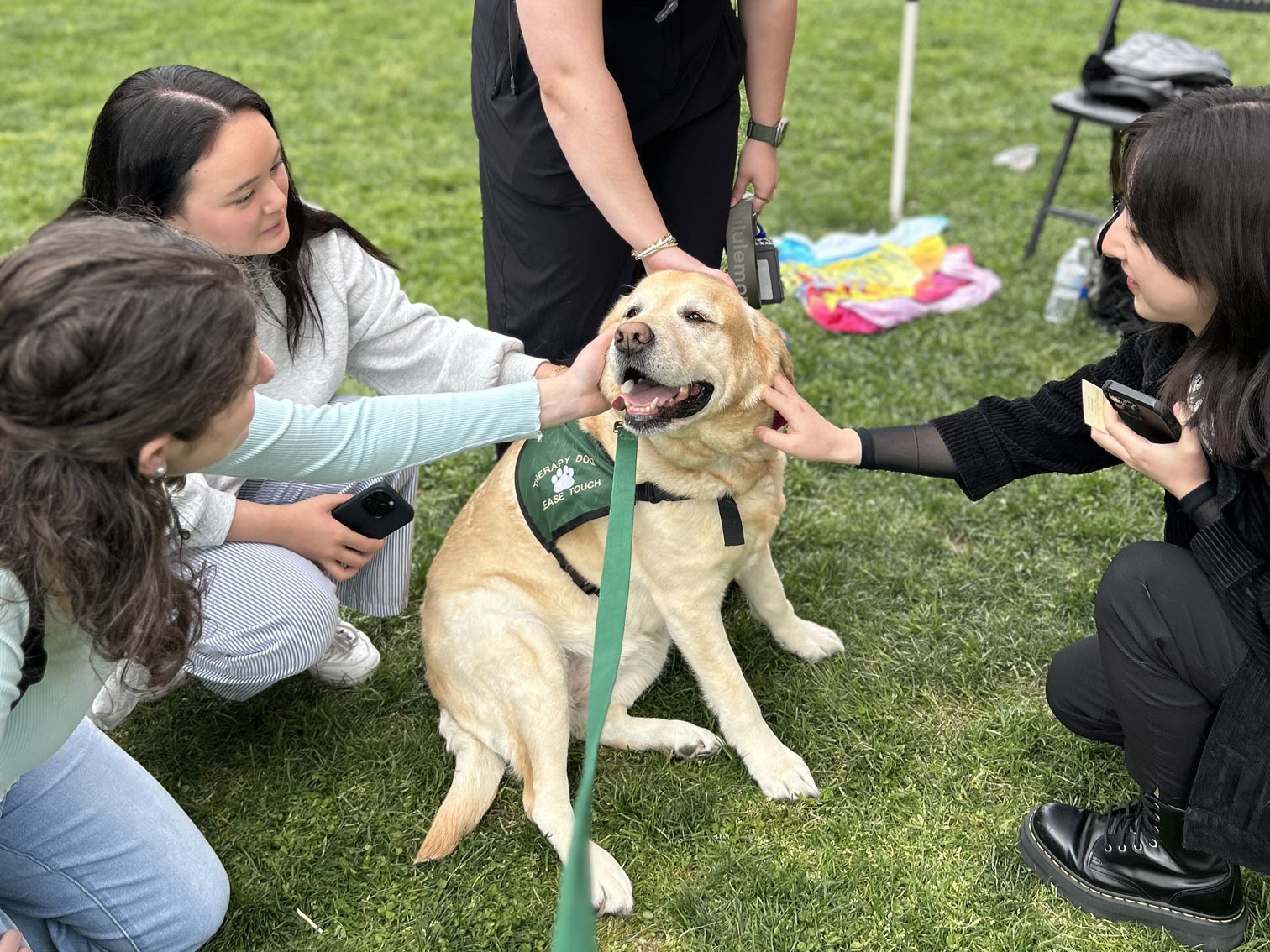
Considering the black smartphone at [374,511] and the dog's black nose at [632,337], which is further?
the black smartphone at [374,511]

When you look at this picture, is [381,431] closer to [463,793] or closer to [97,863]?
[463,793]

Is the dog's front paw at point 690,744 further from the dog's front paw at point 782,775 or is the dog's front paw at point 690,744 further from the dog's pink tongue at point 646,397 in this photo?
the dog's pink tongue at point 646,397

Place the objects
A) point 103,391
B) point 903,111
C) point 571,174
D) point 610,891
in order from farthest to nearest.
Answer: point 903,111 → point 571,174 → point 610,891 → point 103,391

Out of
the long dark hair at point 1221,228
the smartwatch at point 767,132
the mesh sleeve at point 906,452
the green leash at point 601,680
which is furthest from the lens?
the smartwatch at point 767,132

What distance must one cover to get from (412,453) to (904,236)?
154 inches

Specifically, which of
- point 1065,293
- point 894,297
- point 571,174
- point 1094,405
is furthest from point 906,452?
point 1065,293

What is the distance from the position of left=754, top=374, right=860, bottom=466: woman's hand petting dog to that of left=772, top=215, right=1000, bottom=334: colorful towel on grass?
2469mm

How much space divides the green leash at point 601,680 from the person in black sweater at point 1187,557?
44cm

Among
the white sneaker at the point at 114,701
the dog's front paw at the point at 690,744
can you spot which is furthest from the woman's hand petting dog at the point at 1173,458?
the white sneaker at the point at 114,701

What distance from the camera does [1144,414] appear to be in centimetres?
210

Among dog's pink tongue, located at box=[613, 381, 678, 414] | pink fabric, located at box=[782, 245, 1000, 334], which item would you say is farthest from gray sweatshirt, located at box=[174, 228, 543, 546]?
pink fabric, located at box=[782, 245, 1000, 334]

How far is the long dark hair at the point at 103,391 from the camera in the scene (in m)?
1.56

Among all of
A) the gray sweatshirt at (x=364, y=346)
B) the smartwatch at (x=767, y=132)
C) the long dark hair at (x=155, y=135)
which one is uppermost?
the long dark hair at (x=155, y=135)

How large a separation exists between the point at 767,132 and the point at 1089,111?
2.48 m
